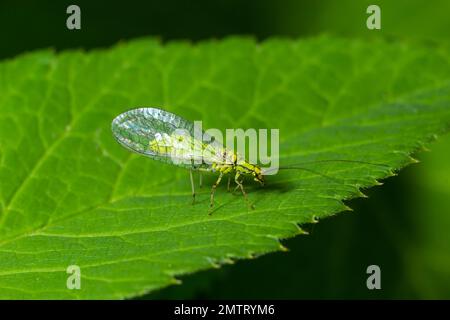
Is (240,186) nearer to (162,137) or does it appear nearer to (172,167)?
(172,167)

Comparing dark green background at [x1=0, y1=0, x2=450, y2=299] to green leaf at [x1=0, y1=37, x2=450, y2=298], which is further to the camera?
dark green background at [x1=0, y1=0, x2=450, y2=299]

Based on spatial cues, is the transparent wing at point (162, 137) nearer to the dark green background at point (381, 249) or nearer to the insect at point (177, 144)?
the insect at point (177, 144)

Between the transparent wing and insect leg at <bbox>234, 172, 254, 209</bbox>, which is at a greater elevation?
the transparent wing

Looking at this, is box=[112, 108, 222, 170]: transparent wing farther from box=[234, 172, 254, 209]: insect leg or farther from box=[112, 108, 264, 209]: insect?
box=[234, 172, 254, 209]: insect leg

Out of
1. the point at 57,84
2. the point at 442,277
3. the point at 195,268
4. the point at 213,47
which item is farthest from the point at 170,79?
the point at 442,277

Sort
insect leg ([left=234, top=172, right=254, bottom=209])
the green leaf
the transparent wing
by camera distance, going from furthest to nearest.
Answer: the transparent wing → insect leg ([left=234, top=172, right=254, bottom=209]) → the green leaf

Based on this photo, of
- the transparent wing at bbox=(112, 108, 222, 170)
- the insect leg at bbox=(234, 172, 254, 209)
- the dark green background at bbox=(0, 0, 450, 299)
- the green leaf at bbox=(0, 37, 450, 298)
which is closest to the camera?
the green leaf at bbox=(0, 37, 450, 298)

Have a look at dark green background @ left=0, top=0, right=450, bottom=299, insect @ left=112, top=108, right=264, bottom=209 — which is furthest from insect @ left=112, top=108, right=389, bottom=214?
dark green background @ left=0, top=0, right=450, bottom=299

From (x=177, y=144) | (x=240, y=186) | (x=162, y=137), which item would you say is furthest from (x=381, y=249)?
(x=162, y=137)
